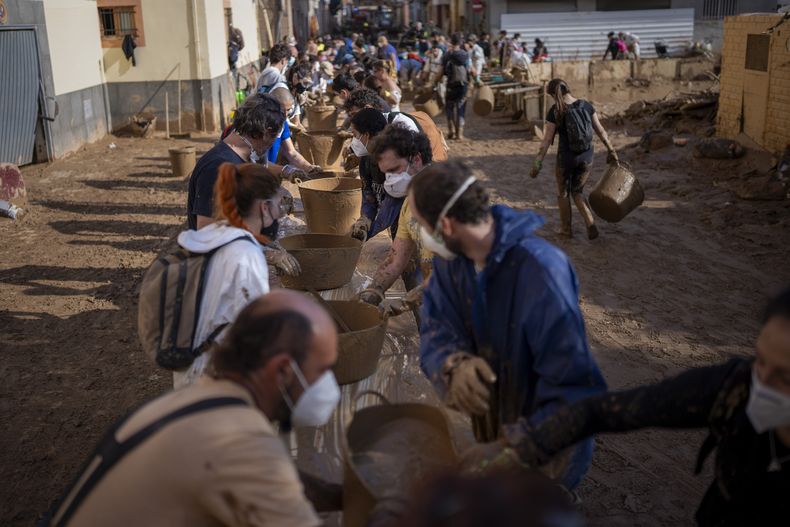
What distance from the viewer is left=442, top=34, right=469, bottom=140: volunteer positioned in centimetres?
1499

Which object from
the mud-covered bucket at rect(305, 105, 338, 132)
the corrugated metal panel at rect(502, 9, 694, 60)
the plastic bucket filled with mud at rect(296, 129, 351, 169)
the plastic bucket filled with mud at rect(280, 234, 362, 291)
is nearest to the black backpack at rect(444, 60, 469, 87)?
the mud-covered bucket at rect(305, 105, 338, 132)

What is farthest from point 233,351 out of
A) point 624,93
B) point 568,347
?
point 624,93

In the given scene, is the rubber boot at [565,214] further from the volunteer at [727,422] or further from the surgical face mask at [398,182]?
the volunteer at [727,422]

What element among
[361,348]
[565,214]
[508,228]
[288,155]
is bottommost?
[565,214]

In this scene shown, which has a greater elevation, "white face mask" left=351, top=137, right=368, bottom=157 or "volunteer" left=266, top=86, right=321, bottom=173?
"white face mask" left=351, top=137, right=368, bottom=157

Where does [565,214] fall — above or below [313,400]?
below

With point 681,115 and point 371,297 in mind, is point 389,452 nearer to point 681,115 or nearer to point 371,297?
point 371,297

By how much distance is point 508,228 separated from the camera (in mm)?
2473

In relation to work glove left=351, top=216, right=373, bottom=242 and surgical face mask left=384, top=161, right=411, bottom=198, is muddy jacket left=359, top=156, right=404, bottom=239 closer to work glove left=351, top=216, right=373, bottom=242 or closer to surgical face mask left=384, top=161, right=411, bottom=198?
work glove left=351, top=216, right=373, bottom=242

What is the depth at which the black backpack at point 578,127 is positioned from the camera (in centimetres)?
827

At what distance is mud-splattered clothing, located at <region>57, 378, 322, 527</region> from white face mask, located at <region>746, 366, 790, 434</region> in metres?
1.09

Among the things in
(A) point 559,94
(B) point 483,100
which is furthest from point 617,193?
(B) point 483,100

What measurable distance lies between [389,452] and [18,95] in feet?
38.6

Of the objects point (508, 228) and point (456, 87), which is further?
point (456, 87)
